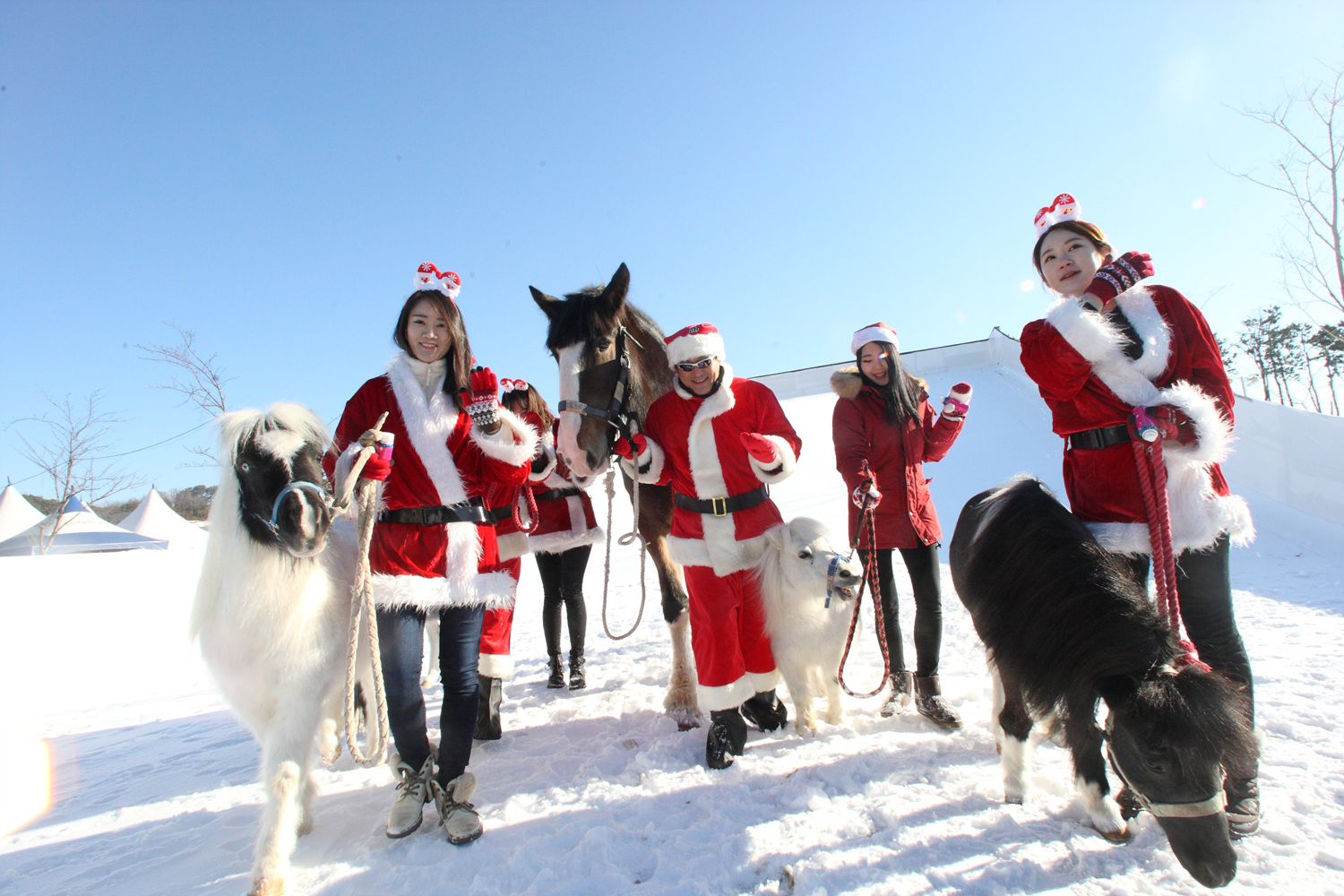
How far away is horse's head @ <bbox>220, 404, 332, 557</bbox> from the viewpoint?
209 cm

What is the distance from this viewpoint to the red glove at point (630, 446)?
9.38ft

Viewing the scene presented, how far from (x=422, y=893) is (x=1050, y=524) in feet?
8.08

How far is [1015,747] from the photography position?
2.19 metres

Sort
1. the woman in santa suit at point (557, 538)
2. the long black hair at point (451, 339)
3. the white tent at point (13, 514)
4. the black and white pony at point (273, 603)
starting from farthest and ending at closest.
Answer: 1. the white tent at point (13, 514)
2. the woman in santa suit at point (557, 538)
3. the long black hair at point (451, 339)
4. the black and white pony at point (273, 603)

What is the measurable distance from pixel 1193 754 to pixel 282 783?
281 cm

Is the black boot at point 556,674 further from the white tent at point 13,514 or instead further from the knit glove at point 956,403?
the white tent at point 13,514

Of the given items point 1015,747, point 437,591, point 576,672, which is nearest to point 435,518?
point 437,591

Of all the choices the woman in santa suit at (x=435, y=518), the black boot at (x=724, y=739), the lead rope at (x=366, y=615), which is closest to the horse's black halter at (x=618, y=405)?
the woman in santa suit at (x=435, y=518)

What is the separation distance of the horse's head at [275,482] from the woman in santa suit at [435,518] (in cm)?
13

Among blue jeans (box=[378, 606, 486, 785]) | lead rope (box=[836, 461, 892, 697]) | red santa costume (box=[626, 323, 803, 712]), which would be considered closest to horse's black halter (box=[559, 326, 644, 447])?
red santa costume (box=[626, 323, 803, 712])

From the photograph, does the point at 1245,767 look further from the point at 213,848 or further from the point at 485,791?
the point at 213,848

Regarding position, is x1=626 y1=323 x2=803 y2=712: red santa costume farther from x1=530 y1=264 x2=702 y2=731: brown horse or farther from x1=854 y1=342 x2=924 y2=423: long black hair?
x1=854 y1=342 x2=924 y2=423: long black hair

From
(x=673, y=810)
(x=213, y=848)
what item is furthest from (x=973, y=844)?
(x=213, y=848)

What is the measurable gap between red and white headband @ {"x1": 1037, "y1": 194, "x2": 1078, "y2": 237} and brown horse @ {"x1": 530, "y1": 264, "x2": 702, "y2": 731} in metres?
1.93
